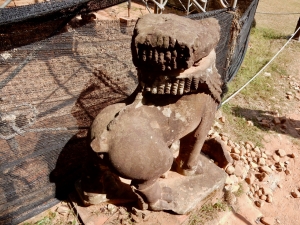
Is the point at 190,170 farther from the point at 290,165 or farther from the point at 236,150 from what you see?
the point at 290,165

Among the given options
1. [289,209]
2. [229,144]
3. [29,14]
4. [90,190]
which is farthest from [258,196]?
[29,14]

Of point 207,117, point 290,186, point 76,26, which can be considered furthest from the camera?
point 290,186

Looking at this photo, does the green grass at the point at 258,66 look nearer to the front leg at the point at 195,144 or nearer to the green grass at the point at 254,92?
the green grass at the point at 254,92

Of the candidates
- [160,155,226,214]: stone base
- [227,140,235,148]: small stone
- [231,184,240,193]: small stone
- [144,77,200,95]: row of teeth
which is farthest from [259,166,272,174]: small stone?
[144,77,200,95]: row of teeth

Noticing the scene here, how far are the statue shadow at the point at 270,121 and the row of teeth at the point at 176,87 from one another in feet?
8.79

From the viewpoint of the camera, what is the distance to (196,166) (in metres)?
2.35

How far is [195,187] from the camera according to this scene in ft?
7.64

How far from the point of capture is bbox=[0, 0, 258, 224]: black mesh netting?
184 cm

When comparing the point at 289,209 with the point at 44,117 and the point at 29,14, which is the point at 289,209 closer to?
the point at 44,117

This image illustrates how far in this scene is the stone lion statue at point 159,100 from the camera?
4.62ft

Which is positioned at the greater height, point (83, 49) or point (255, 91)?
point (83, 49)

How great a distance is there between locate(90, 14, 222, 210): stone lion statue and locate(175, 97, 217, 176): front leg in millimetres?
17

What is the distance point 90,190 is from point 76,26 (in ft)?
4.13

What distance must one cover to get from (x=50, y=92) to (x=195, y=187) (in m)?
1.50
